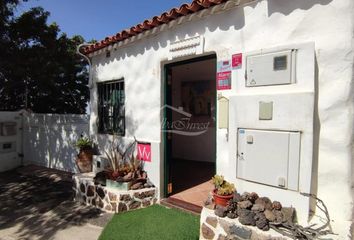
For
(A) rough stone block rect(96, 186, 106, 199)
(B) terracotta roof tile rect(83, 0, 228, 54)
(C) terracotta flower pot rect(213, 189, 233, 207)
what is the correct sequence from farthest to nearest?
(A) rough stone block rect(96, 186, 106, 199) < (B) terracotta roof tile rect(83, 0, 228, 54) < (C) terracotta flower pot rect(213, 189, 233, 207)

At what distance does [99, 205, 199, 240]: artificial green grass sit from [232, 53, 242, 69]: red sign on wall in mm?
2787

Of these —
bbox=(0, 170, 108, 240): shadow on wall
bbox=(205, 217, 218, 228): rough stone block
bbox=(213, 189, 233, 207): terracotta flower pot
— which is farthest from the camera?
bbox=(0, 170, 108, 240): shadow on wall

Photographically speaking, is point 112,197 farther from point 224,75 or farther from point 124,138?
point 224,75

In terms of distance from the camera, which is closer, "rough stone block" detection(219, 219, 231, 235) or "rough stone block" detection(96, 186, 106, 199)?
"rough stone block" detection(219, 219, 231, 235)

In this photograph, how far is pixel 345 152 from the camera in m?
3.15

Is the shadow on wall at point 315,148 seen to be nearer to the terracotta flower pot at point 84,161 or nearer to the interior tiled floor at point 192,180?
the interior tiled floor at point 192,180

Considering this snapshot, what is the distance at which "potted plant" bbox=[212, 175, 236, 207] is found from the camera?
381cm

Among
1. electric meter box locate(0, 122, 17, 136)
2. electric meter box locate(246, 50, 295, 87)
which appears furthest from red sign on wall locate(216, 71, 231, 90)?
electric meter box locate(0, 122, 17, 136)

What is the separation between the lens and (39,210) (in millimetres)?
5711

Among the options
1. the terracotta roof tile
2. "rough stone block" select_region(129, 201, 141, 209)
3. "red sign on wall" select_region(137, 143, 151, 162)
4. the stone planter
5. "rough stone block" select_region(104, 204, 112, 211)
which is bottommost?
"rough stone block" select_region(104, 204, 112, 211)

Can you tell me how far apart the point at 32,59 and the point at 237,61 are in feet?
24.5

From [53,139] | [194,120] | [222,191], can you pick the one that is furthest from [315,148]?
[53,139]

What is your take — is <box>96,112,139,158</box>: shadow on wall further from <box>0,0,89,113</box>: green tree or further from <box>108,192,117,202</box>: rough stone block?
<box>0,0,89,113</box>: green tree

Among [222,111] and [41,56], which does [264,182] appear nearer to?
[222,111]
